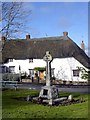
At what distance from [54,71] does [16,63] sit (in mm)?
8583

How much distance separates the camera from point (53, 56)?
158ft

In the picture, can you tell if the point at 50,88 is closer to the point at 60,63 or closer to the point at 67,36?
the point at 60,63

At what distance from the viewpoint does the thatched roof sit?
4844 cm

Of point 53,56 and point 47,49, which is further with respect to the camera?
point 47,49

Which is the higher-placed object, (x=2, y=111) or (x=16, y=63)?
(x=16, y=63)

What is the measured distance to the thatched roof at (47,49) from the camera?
4844cm

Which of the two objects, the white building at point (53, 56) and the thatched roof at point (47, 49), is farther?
the thatched roof at point (47, 49)

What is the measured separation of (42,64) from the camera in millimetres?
49531

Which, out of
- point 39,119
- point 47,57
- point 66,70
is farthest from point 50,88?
point 66,70

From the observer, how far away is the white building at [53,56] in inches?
1839

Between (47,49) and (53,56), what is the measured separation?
375 cm

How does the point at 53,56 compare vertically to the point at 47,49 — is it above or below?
below

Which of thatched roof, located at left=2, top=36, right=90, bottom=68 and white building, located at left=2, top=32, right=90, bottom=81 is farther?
thatched roof, located at left=2, top=36, right=90, bottom=68

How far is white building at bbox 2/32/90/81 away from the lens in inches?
1839
